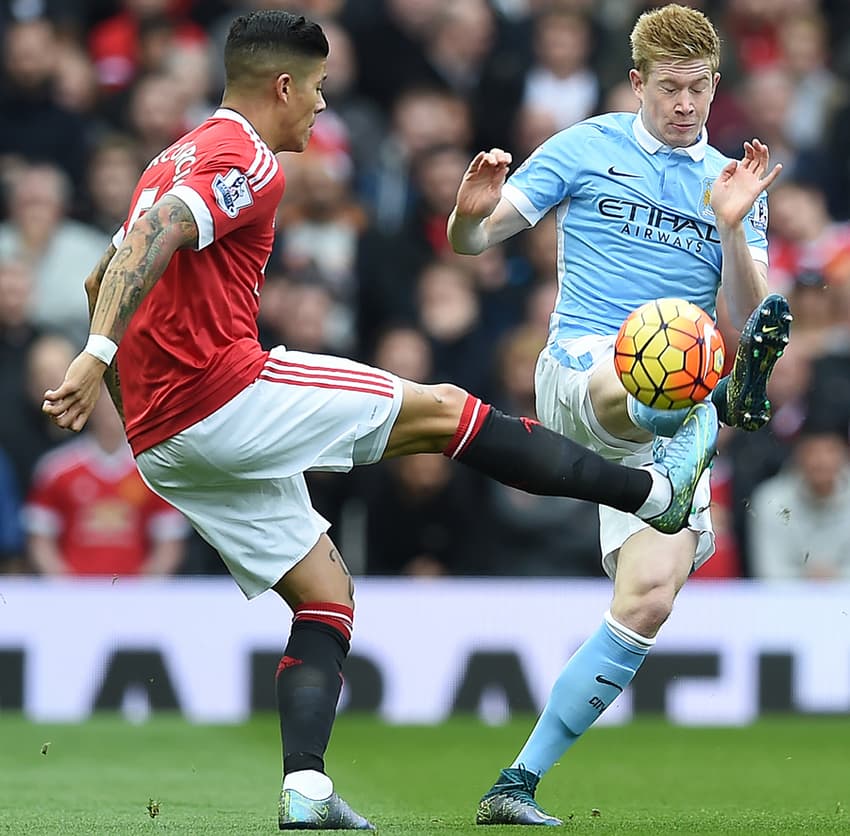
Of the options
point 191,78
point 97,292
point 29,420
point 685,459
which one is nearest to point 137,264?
point 97,292

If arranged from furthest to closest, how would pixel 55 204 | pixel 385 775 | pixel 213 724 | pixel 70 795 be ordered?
pixel 55 204 < pixel 213 724 < pixel 385 775 < pixel 70 795

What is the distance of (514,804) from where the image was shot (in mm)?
6281

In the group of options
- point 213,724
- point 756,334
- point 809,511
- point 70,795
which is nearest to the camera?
point 756,334

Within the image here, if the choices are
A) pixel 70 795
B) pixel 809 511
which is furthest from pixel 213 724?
pixel 809 511

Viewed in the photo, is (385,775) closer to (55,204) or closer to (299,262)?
→ (299,262)

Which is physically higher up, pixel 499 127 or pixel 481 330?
pixel 499 127

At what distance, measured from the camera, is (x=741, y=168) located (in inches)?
257

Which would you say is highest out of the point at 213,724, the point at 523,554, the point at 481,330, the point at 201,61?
the point at 201,61

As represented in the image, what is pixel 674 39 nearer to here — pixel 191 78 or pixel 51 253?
pixel 51 253

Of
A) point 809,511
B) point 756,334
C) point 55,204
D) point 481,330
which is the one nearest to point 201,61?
point 55,204

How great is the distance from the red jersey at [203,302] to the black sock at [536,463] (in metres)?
0.70

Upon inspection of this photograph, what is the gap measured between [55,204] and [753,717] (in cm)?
506

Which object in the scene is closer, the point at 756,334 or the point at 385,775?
the point at 756,334

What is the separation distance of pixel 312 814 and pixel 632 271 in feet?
7.32
